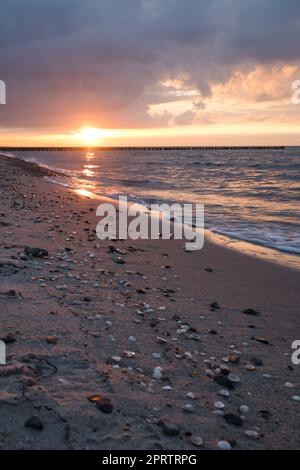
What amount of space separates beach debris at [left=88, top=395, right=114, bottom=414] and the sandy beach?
0.01 metres

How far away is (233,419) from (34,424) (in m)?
1.57

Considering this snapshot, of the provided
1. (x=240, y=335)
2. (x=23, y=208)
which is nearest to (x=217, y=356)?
(x=240, y=335)

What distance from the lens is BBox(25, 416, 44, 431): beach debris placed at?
286cm

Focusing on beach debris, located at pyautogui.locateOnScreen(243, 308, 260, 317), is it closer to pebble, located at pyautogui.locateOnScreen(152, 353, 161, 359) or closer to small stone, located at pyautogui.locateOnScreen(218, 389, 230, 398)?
pebble, located at pyautogui.locateOnScreen(152, 353, 161, 359)

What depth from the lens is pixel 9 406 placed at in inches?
120

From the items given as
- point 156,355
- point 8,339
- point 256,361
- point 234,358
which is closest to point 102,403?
point 156,355

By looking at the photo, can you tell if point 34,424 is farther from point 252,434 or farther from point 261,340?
point 261,340

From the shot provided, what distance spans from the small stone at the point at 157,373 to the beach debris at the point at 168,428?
0.65m

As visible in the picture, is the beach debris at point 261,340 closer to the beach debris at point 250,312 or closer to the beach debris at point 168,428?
the beach debris at point 250,312

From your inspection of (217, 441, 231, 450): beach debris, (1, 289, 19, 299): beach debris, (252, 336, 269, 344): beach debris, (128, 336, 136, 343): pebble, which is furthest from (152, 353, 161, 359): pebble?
(1, 289, 19, 299): beach debris

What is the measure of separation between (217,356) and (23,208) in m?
9.85

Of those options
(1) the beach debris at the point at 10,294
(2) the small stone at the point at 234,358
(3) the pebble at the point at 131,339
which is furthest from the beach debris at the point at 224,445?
(1) the beach debris at the point at 10,294

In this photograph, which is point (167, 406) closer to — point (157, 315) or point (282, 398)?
point (282, 398)

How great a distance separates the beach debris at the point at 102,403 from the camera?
10.5ft
